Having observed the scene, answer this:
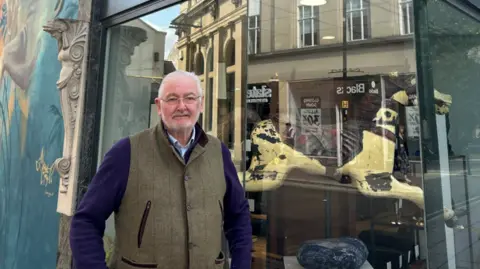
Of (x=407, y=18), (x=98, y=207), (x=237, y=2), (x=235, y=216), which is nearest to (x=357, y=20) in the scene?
(x=407, y=18)

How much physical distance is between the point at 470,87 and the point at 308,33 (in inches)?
177

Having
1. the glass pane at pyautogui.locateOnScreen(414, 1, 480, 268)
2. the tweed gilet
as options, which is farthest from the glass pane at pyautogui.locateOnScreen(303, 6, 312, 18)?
the tweed gilet

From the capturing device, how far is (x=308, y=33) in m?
6.31

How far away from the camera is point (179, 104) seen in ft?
4.05

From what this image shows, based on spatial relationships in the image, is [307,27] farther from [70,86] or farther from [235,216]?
[235,216]

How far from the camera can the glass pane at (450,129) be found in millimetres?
1867

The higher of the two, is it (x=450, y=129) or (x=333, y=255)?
(x=450, y=129)

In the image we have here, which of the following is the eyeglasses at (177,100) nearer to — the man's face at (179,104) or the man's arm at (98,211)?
the man's face at (179,104)

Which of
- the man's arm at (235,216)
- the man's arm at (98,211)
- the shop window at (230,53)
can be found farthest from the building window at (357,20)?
the man's arm at (98,211)

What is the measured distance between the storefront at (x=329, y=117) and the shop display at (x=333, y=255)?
0.02m

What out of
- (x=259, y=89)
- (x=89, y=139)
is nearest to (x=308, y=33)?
(x=259, y=89)

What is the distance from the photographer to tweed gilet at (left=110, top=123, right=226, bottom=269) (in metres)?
1.19

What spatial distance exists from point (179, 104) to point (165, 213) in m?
0.36

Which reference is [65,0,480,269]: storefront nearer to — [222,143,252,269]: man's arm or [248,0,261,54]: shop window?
[248,0,261,54]: shop window
